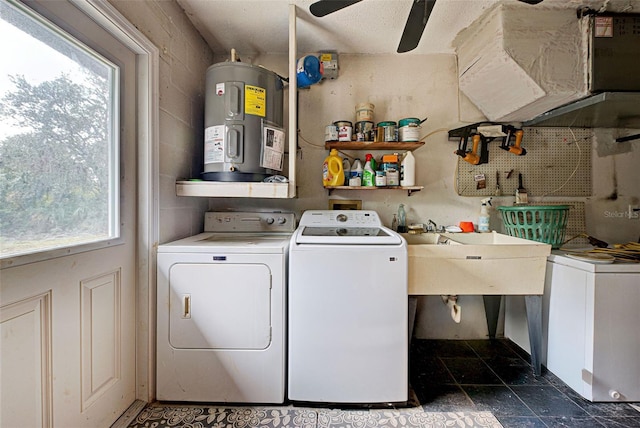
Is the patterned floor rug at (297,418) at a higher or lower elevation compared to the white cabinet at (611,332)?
lower

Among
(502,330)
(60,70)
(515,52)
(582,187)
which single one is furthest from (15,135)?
(582,187)

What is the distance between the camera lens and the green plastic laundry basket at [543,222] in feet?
5.70

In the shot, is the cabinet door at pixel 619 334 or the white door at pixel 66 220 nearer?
the white door at pixel 66 220

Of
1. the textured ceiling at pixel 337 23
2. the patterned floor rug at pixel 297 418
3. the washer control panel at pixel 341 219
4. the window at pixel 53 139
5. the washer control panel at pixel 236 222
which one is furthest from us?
the washer control panel at pixel 236 222

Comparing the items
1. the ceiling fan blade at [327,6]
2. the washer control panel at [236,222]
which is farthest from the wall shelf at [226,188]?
the ceiling fan blade at [327,6]

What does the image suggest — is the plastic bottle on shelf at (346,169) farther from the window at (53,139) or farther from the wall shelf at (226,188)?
the window at (53,139)

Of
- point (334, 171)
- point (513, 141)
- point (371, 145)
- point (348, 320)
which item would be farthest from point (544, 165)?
point (348, 320)

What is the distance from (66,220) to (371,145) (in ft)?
5.75

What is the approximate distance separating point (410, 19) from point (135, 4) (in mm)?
1477

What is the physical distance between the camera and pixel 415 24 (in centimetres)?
169

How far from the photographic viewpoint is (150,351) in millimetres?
1411

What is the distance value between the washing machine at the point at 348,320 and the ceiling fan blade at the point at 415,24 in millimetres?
1291

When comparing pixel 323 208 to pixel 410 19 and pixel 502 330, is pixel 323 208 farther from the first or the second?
pixel 502 330

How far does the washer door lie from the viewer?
1.38 m
